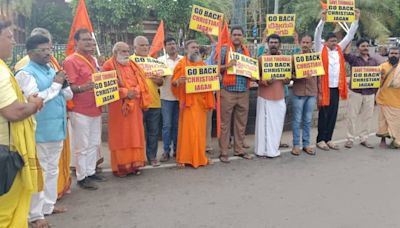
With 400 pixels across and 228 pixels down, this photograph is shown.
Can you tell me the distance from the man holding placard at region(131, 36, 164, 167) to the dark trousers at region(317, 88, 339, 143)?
2.78 metres

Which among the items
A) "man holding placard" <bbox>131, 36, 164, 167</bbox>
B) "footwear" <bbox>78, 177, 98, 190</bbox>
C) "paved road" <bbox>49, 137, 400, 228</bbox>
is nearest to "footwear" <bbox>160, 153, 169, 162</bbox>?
"man holding placard" <bbox>131, 36, 164, 167</bbox>

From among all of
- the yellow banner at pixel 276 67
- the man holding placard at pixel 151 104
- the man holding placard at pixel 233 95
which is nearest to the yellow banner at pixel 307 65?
the yellow banner at pixel 276 67

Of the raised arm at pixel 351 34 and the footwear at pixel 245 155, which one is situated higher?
the raised arm at pixel 351 34

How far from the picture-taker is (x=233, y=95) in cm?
584

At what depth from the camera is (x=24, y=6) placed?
97.4 ft

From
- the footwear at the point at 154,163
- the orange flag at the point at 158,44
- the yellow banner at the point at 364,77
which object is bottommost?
the footwear at the point at 154,163

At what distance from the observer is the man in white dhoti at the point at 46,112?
349cm

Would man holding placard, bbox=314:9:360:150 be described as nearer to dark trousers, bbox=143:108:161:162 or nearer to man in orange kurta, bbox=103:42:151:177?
dark trousers, bbox=143:108:161:162

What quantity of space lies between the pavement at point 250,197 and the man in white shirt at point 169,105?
1.44 feet

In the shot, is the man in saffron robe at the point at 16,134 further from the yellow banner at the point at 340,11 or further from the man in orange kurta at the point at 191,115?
the yellow banner at the point at 340,11

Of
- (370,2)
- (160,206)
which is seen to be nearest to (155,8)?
(370,2)

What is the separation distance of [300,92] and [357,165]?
1367mm

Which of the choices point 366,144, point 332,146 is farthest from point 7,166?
point 366,144

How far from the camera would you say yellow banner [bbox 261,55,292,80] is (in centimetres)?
580
